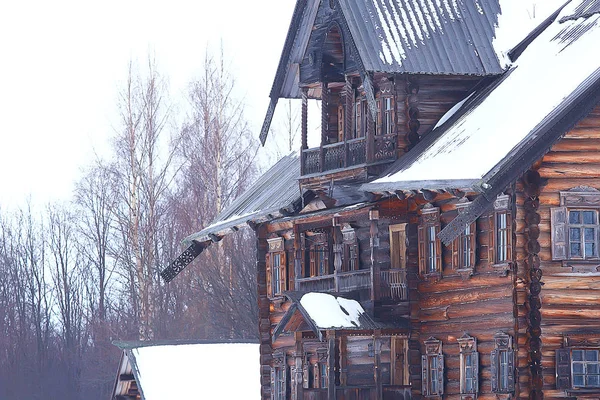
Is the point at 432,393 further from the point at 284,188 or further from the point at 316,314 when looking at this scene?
the point at 284,188

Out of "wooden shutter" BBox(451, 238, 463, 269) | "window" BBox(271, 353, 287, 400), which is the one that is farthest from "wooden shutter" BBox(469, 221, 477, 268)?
"window" BBox(271, 353, 287, 400)

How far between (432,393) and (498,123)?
6551 mm

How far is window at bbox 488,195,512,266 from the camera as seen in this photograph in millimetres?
34078

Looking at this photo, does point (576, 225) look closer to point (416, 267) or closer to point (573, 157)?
point (573, 157)

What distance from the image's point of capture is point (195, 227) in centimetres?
7100

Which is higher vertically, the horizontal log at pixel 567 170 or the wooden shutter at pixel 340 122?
the wooden shutter at pixel 340 122

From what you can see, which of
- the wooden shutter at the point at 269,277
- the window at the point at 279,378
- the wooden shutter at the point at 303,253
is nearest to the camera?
the wooden shutter at the point at 303,253

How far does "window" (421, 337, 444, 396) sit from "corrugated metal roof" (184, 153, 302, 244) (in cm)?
604

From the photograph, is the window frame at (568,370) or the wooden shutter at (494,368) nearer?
the window frame at (568,370)

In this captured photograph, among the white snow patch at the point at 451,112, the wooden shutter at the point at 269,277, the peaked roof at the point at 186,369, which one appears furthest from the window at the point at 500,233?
the peaked roof at the point at 186,369

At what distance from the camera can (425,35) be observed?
3894 cm

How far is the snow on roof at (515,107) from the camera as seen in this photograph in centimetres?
3341

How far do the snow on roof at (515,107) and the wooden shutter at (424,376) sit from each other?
4.34 metres

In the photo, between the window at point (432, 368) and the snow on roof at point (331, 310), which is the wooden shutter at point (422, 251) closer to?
the window at point (432, 368)
